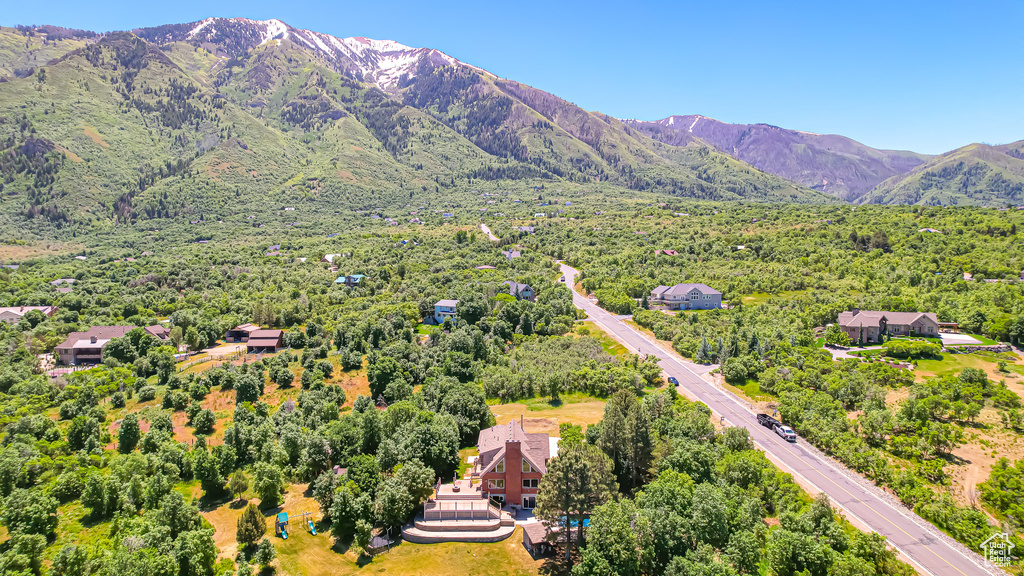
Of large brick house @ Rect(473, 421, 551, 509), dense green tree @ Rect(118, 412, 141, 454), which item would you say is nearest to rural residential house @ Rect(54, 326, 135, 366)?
dense green tree @ Rect(118, 412, 141, 454)

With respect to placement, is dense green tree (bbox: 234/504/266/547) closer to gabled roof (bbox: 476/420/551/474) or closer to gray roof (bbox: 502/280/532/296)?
gabled roof (bbox: 476/420/551/474)

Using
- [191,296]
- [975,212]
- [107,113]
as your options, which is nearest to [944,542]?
[191,296]

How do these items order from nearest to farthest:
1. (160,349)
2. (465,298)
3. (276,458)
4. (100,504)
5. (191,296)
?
(100,504) → (276,458) → (160,349) → (465,298) → (191,296)

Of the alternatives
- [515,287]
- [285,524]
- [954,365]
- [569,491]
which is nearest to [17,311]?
[515,287]

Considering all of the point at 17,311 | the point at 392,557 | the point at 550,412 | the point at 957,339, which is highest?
the point at 957,339

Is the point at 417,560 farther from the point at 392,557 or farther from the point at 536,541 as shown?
the point at 536,541

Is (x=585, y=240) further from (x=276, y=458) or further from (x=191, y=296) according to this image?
(x=276, y=458)
